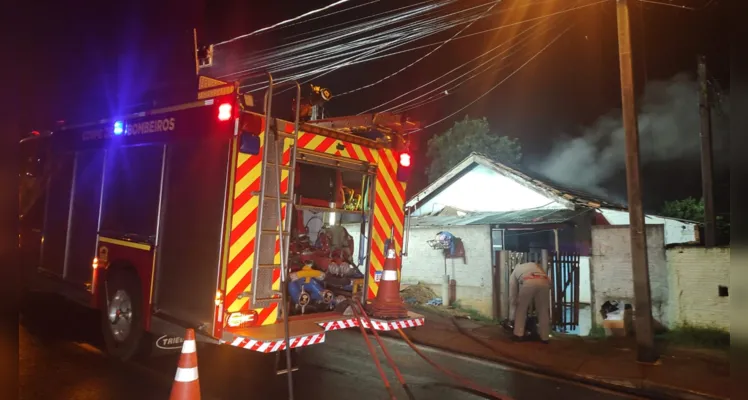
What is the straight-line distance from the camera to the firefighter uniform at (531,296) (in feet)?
26.4

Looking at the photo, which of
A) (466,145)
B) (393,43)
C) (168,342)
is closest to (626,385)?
(168,342)

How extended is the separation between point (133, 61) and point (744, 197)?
40.6 ft

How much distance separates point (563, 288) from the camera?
10.1m

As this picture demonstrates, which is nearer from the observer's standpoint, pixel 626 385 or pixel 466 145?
pixel 626 385

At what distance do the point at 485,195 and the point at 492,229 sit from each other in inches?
176

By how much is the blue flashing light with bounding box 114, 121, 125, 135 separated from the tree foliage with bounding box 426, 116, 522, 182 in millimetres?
26976

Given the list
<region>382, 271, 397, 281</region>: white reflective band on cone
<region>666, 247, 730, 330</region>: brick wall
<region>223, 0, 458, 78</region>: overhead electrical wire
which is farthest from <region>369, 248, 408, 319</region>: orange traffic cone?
<region>223, 0, 458, 78</region>: overhead electrical wire

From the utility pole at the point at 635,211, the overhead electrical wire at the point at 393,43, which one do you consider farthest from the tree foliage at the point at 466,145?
the utility pole at the point at 635,211

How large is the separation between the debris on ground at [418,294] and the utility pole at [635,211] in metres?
6.14

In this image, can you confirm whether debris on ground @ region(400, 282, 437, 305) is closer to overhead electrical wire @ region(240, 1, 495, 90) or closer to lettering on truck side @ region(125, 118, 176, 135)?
overhead electrical wire @ region(240, 1, 495, 90)

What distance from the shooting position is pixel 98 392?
4715mm

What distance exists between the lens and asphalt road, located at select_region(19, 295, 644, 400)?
16.0 feet

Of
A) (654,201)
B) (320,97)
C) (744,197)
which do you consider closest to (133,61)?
(320,97)

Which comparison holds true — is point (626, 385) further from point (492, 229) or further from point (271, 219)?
point (492, 229)
